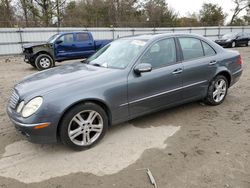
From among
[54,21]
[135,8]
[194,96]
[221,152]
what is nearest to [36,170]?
[221,152]

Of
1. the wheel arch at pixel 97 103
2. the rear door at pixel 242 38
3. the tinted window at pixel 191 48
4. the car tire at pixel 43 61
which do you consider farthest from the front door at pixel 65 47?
the rear door at pixel 242 38

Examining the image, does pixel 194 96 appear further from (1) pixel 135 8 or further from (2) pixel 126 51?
(1) pixel 135 8

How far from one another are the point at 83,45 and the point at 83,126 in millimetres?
9259

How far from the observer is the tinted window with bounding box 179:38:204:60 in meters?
4.14

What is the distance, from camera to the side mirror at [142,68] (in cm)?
340

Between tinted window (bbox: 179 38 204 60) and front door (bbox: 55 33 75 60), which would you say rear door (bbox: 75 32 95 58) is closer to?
front door (bbox: 55 33 75 60)

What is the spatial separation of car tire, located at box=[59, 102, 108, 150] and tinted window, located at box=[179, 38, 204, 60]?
1937 mm

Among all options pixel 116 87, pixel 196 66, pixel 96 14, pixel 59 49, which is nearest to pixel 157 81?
pixel 116 87

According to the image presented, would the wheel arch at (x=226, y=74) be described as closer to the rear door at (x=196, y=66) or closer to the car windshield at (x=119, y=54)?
the rear door at (x=196, y=66)

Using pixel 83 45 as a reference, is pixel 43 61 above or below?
below

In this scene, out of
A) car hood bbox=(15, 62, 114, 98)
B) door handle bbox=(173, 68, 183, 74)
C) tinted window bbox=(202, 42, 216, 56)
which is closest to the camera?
car hood bbox=(15, 62, 114, 98)

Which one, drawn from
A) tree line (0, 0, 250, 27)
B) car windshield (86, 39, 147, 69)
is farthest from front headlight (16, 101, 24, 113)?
tree line (0, 0, 250, 27)

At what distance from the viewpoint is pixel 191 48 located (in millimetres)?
4285

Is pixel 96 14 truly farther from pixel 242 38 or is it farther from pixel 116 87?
pixel 116 87
